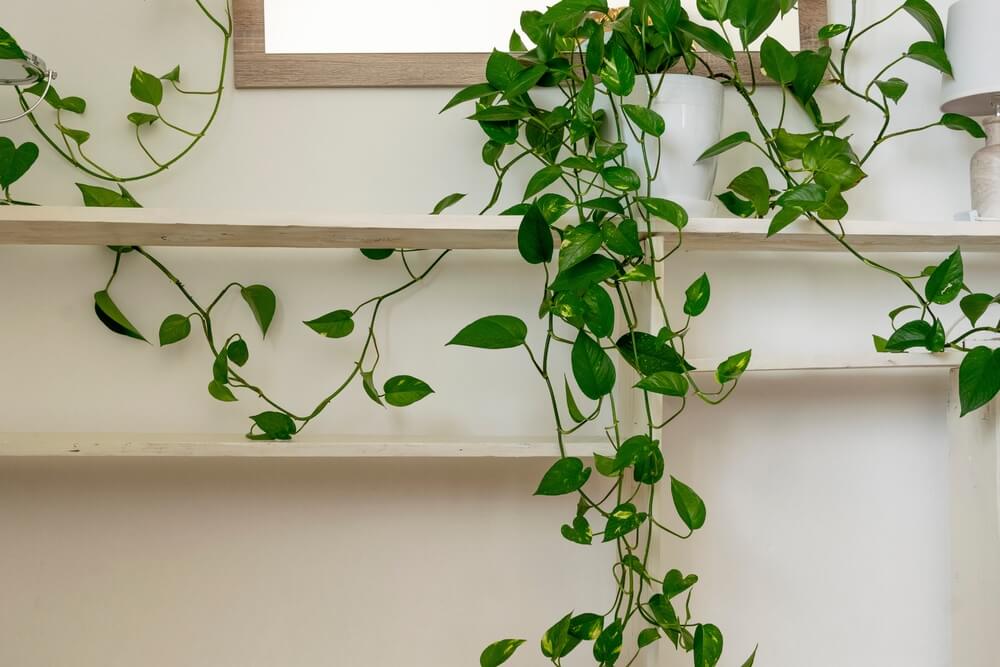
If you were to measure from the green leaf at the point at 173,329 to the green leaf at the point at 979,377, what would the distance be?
3.07ft

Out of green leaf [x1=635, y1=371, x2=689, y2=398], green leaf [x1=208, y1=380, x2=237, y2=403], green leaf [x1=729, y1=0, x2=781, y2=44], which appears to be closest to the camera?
→ green leaf [x1=635, y1=371, x2=689, y2=398]

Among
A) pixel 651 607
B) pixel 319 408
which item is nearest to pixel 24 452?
pixel 319 408

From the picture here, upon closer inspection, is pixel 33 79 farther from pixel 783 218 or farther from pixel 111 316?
pixel 783 218

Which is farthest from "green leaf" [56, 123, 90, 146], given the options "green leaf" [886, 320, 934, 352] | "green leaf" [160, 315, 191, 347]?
"green leaf" [886, 320, 934, 352]

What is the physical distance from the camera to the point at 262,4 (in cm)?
117

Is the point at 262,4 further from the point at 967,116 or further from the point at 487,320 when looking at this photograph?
the point at 967,116

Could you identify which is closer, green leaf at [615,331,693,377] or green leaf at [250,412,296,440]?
green leaf at [615,331,693,377]

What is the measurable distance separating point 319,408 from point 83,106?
0.50 metres

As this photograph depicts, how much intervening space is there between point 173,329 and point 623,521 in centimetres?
62

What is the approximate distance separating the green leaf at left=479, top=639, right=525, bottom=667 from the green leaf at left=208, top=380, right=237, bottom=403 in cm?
44

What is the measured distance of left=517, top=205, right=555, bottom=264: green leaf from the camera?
0.92m

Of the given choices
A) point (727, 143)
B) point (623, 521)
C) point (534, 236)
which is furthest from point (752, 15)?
point (623, 521)

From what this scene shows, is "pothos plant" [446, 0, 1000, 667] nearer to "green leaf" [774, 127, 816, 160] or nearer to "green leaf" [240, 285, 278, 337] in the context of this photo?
"green leaf" [774, 127, 816, 160]

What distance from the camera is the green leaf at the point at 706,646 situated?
0.91 metres
